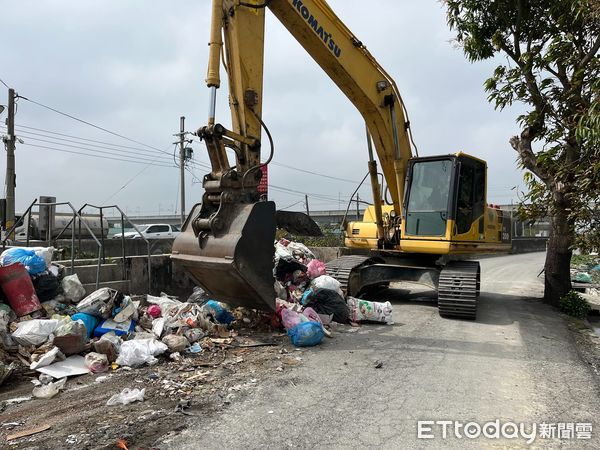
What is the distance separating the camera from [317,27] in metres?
6.43

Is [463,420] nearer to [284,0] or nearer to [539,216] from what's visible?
[284,0]

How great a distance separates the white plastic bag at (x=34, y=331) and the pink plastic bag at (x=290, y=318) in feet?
8.86

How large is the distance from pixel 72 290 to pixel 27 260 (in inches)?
26.5

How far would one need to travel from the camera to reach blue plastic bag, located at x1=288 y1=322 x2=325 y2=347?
213 inches

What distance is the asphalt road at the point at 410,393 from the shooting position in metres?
3.18

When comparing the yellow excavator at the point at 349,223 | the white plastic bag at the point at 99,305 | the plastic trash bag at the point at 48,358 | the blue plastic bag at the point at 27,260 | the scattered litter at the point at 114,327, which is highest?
the yellow excavator at the point at 349,223

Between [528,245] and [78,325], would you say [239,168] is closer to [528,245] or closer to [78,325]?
[78,325]

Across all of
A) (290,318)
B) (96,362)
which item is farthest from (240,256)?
(96,362)

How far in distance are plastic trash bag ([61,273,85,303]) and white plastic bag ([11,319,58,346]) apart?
3.10ft

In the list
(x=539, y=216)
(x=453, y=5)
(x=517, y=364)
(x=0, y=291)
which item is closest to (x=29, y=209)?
(x=0, y=291)

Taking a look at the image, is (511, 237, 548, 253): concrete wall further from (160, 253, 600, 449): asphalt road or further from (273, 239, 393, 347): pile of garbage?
(160, 253, 600, 449): asphalt road

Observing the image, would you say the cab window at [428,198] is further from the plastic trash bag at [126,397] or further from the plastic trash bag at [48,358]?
the plastic trash bag at [48,358]

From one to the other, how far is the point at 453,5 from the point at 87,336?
9.02 metres

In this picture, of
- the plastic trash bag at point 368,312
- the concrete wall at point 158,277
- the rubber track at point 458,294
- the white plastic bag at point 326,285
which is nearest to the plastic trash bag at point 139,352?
the concrete wall at point 158,277
